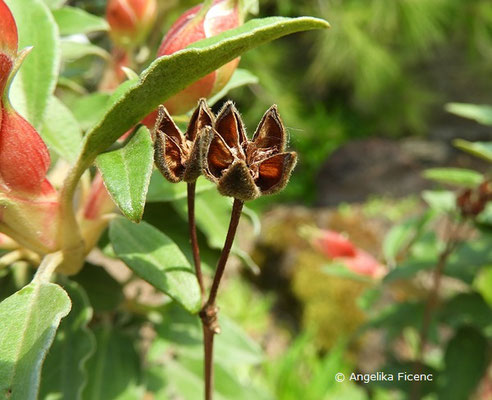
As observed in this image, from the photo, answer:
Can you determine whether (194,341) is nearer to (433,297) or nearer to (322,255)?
(433,297)

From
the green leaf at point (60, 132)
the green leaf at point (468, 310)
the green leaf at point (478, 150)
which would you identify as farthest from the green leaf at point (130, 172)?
the green leaf at point (468, 310)

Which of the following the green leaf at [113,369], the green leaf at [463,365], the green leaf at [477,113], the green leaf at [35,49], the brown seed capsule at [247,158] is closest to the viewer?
the brown seed capsule at [247,158]

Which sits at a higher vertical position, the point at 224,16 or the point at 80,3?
the point at 224,16

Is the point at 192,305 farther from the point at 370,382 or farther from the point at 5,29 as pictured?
the point at 370,382

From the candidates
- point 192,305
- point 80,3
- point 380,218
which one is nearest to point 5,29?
point 192,305

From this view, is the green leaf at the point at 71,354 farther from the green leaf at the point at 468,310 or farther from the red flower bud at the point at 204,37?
the green leaf at the point at 468,310
